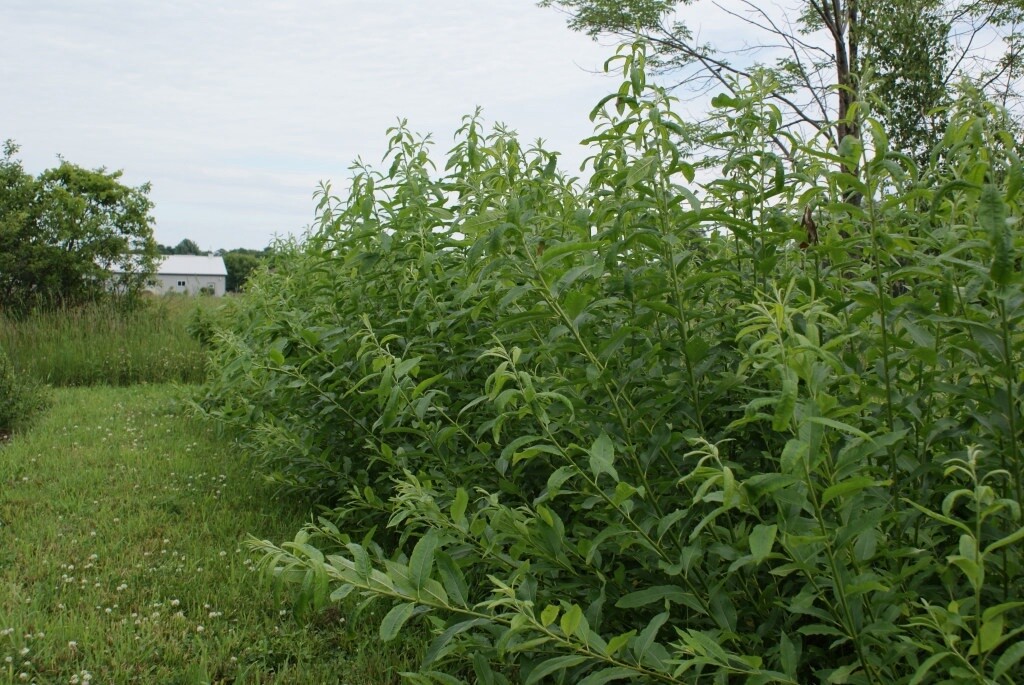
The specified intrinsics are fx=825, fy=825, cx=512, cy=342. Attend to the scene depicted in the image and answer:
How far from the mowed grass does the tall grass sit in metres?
4.56

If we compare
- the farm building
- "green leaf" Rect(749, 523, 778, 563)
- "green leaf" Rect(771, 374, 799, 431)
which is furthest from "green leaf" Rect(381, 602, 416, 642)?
the farm building

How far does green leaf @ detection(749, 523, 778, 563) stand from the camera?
1521 mm

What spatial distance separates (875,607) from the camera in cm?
182

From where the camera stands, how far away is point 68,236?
563 inches

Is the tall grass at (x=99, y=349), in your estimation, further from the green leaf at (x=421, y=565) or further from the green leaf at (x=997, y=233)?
the green leaf at (x=997, y=233)

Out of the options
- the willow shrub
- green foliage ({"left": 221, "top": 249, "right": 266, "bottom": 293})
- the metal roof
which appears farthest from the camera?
green foliage ({"left": 221, "top": 249, "right": 266, "bottom": 293})

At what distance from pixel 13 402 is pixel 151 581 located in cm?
436

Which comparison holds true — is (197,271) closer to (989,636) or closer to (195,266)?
(195,266)

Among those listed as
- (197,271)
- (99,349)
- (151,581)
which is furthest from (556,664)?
(197,271)

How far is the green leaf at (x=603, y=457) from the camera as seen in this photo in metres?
1.83

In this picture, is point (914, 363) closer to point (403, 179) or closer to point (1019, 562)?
point (1019, 562)

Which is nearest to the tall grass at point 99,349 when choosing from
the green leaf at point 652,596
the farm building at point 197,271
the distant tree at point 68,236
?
the distant tree at point 68,236

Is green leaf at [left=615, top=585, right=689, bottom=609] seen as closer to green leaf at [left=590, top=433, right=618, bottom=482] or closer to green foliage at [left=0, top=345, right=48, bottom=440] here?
green leaf at [left=590, top=433, right=618, bottom=482]

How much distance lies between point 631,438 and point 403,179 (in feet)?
6.83
